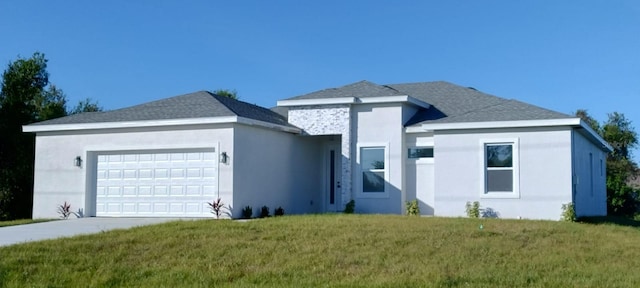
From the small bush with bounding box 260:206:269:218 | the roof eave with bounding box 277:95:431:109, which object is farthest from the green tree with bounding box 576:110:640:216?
the small bush with bounding box 260:206:269:218

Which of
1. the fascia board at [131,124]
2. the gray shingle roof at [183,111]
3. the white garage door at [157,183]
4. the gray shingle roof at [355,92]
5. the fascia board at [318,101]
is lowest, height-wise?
the white garage door at [157,183]

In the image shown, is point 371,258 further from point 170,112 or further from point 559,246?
point 170,112

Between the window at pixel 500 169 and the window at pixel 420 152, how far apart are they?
85.1 inches

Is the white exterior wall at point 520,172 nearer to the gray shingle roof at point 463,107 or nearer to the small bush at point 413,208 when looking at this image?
the gray shingle roof at point 463,107

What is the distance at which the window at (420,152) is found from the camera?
23.0 m

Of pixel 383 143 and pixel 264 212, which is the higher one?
pixel 383 143

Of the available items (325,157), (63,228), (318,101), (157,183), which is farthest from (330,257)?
(325,157)

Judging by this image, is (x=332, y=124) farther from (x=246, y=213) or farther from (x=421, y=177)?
(x=246, y=213)

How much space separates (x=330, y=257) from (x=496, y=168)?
31.0 ft

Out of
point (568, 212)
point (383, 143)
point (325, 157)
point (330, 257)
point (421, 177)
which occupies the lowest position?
point (330, 257)

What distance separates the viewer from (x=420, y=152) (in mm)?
23188

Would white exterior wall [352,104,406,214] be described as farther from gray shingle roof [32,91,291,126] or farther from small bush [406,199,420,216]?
gray shingle roof [32,91,291,126]

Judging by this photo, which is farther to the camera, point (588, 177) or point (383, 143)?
point (588, 177)

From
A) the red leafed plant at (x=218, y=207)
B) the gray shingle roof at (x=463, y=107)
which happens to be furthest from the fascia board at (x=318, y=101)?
the red leafed plant at (x=218, y=207)
